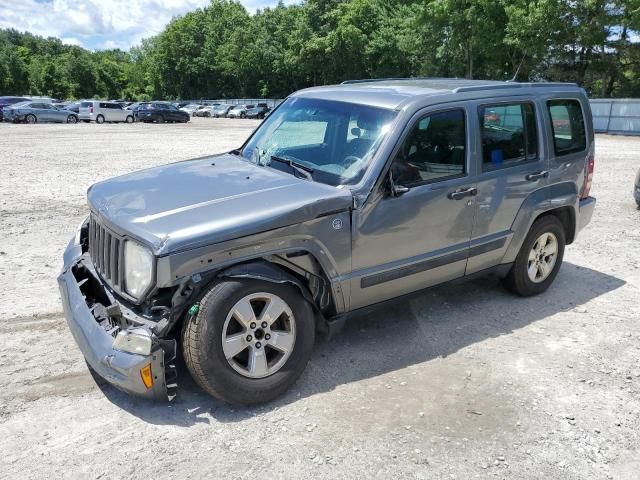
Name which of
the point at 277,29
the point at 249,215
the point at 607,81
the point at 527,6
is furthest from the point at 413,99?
the point at 277,29

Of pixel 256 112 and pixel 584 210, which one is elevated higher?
pixel 256 112

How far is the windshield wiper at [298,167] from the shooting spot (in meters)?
3.91

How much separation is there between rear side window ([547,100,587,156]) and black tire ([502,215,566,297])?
660mm

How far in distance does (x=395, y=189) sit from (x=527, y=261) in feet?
6.43

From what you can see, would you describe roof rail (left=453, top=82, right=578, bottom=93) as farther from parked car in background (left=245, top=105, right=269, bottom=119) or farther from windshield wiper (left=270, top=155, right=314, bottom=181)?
parked car in background (left=245, top=105, right=269, bottom=119)

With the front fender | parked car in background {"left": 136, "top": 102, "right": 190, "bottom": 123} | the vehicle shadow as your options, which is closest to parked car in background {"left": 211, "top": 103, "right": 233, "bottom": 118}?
parked car in background {"left": 136, "top": 102, "right": 190, "bottom": 123}

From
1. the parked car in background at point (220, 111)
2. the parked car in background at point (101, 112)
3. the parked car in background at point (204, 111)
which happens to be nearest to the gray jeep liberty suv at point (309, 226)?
the parked car in background at point (101, 112)

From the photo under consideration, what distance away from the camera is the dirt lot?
2941 millimetres

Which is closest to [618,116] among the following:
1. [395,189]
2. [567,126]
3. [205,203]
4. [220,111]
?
[567,126]

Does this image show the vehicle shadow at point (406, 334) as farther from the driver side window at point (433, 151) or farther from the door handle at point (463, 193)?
the driver side window at point (433, 151)

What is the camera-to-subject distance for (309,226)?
3.42 meters

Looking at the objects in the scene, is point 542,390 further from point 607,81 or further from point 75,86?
point 75,86

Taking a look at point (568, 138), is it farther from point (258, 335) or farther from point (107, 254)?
point (107, 254)

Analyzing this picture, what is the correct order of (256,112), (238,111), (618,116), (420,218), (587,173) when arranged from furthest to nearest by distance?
(238,111)
(256,112)
(618,116)
(587,173)
(420,218)
